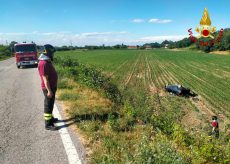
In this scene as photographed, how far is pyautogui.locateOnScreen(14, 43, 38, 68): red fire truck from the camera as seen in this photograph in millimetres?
26298

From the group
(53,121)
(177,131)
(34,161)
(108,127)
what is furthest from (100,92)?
(34,161)

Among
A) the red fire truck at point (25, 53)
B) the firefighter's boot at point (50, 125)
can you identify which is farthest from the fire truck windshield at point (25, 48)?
the firefighter's boot at point (50, 125)

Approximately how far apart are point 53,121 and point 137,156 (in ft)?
10.4

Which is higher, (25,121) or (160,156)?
(160,156)

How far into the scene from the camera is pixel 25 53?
26312mm

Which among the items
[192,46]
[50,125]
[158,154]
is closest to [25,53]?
[50,125]

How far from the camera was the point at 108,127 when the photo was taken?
5.65m

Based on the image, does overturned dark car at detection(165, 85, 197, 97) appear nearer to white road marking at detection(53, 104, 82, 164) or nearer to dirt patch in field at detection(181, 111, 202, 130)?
dirt patch in field at detection(181, 111, 202, 130)

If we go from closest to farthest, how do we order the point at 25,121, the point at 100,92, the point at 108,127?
the point at 108,127, the point at 25,121, the point at 100,92

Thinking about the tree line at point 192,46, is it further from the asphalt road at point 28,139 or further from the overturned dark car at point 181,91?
the asphalt road at point 28,139

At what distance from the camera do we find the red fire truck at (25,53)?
26298 millimetres

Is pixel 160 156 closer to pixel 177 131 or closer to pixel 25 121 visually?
pixel 177 131

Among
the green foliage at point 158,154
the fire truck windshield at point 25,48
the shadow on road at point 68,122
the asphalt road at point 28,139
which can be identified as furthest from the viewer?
the fire truck windshield at point 25,48

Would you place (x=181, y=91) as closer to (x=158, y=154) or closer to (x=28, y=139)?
(x=28, y=139)
